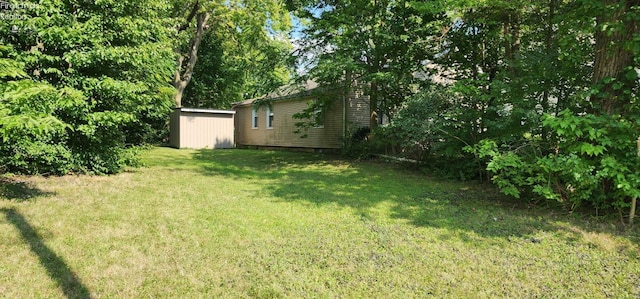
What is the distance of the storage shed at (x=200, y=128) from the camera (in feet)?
59.4

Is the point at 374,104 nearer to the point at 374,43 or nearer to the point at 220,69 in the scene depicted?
the point at 374,43

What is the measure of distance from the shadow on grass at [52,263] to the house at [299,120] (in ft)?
28.4

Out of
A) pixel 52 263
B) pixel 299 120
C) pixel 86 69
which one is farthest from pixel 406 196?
pixel 299 120

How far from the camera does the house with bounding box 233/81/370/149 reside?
13.3 meters

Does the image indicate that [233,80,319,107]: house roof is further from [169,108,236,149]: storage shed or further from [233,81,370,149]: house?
[169,108,236,149]: storage shed

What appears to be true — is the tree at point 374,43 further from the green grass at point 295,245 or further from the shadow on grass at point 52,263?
the shadow on grass at point 52,263

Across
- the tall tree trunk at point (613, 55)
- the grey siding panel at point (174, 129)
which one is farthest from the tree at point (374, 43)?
the grey siding panel at point (174, 129)

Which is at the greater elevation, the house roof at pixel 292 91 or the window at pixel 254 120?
the house roof at pixel 292 91

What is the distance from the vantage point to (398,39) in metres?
10.3

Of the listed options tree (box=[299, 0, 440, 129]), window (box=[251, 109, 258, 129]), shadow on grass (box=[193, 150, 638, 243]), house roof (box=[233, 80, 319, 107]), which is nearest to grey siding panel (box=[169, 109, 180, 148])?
house roof (box=[233, 80, 319, 107])

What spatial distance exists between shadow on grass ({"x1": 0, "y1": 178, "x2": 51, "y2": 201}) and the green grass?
25mm

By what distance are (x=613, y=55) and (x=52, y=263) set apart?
7.17 metres

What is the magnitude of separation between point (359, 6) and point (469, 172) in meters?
5.91

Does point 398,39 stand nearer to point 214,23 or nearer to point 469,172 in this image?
point 469,172
